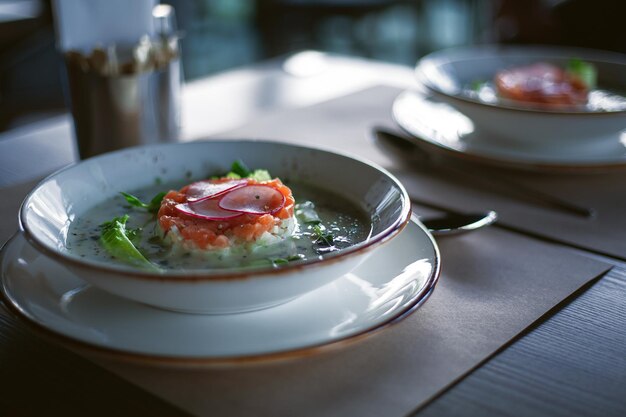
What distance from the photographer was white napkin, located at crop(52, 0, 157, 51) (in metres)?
1.59

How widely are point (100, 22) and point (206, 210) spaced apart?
3.02 feet

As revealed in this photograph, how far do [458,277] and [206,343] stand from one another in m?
0.44

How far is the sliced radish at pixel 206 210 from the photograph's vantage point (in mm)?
896

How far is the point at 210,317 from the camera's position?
0.80 meters

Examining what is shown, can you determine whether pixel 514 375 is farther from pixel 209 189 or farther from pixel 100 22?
pixel 100 22

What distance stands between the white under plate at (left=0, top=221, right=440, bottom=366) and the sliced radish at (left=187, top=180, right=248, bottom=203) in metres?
0.19

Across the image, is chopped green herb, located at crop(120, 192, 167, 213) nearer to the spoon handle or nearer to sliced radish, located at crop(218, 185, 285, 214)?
sliced radish, located at crop(218, 185, 285, 214)

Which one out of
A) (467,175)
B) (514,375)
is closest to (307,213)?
(514,375)

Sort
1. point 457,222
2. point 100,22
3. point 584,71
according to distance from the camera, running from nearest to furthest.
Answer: point 457,222 → point 100,22 → point 584,71

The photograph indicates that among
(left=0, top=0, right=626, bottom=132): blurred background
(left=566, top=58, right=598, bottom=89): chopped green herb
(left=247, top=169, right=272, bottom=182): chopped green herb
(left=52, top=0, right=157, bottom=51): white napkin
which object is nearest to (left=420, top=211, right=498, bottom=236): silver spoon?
(left=247, top=169, right=272, bottom=182): chopped green herb

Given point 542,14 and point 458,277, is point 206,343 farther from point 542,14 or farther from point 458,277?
point 542,14

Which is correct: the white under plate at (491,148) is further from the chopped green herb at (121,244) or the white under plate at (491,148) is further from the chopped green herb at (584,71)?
the chopped green herb at (121,244)

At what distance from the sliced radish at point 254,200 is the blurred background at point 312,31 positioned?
2.78 metres

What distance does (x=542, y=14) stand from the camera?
3592 mm
